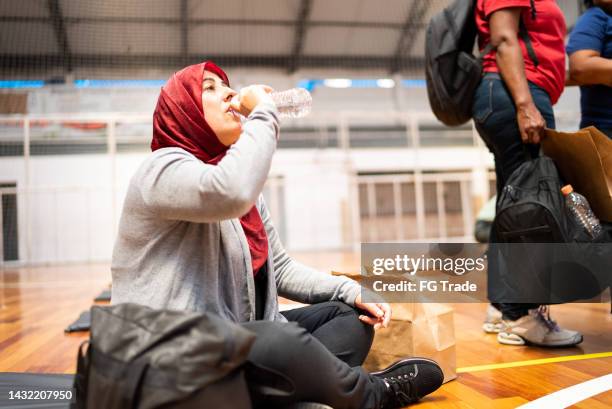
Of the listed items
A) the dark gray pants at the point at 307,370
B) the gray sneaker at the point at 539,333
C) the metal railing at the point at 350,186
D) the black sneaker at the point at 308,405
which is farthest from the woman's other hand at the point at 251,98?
the metal railing at the point at 350,186

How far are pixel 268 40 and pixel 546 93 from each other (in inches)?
215

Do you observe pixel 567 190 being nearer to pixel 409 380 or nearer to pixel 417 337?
pixel 417 337

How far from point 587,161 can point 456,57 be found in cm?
51

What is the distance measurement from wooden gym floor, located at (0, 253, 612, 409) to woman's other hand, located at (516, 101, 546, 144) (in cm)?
63

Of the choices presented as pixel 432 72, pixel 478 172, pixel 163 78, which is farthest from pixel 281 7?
pixel 432 72

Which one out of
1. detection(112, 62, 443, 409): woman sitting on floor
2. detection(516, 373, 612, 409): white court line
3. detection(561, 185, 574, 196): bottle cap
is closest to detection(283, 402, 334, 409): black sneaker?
detection(112, 62, 443, 409): woman sitting on floor

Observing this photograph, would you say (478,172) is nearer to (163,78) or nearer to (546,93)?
(163,78)

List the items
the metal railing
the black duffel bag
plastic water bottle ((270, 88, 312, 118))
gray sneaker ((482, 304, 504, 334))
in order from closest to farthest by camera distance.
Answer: the black duffel bag
plastic water bottle ((270, 88, 312, 118))
gray sneaker ((482, 304, 504, 334))
the metal railing

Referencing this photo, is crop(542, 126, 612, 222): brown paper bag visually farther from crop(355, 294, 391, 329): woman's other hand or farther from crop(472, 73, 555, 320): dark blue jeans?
crop(355, 294, 391, 329): woman's other hand

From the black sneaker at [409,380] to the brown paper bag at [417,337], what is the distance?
8cm

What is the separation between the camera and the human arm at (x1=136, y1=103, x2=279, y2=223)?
31.3 inches

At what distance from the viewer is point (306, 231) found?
6.99 m

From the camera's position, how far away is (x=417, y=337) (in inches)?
46.6

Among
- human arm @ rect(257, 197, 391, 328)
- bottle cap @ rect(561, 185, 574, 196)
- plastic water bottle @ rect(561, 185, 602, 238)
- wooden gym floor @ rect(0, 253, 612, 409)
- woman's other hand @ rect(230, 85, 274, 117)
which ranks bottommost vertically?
wooden gym floor @ rect(0, 253, 612, 409)
